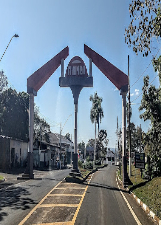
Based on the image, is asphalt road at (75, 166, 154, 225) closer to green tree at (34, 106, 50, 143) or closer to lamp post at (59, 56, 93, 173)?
lamp post at (59, 56, 93, 173)

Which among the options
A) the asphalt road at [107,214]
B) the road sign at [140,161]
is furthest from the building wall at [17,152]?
the asphalt road at [107,214]

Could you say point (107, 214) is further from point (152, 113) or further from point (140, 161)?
point (152, 113)

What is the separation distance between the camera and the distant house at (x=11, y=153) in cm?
4209

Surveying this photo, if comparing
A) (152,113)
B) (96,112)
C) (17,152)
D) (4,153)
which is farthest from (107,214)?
(96,112)

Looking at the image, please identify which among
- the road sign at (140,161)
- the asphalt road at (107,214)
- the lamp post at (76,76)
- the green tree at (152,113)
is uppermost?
the lamp post at (76,76)

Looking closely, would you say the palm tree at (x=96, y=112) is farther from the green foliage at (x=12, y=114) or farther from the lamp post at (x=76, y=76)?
the lamp post at (x=76, y=76)

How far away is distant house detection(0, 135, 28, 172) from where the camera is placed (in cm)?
4209

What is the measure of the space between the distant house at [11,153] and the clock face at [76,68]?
779 inches

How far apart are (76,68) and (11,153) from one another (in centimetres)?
2274

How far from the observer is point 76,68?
28.2 meters

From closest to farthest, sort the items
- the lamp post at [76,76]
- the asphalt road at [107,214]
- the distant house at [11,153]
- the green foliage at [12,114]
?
the asphalt road at [107,214] < the lamp post at [76,76] < the distant house at [11,153] < the green foliage at [12,114]

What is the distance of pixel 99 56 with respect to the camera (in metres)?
26.8

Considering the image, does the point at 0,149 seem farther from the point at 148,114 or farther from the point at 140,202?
the point at 140,202

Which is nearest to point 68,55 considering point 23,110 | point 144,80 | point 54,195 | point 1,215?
point 144,80
